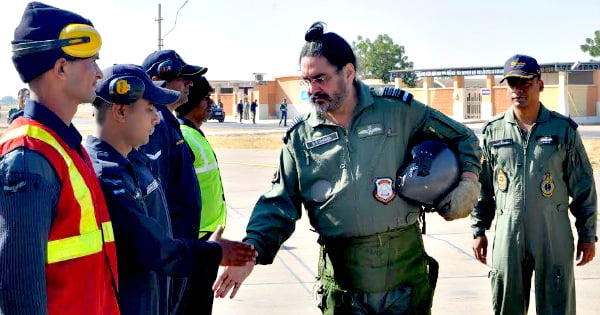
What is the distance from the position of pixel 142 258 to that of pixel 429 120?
1.87 m

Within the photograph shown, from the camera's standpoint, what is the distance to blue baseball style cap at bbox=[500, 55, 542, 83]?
5.84 m

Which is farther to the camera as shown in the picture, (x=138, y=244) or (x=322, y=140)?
(x=322, y=140)

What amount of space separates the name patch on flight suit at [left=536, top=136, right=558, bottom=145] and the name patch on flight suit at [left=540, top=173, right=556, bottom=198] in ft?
0.74

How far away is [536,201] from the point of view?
5703mm

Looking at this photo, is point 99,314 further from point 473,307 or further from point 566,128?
point 473,307

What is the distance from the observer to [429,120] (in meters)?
4.55

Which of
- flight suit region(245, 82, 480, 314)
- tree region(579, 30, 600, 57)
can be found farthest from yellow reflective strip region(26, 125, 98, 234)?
tree region(579, 30, 600, 57)

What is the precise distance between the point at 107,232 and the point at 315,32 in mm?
1859

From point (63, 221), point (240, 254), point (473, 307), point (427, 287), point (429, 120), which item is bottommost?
point (473, 307)

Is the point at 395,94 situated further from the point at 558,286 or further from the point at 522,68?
the point at 558,286

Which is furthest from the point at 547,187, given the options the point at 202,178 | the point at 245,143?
the point at 245,143

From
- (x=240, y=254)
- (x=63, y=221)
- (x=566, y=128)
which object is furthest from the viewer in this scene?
(x=566, y=128)

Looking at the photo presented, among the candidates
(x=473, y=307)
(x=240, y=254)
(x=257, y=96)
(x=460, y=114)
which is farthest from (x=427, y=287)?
(x=257, y=96)

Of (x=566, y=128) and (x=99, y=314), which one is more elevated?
(x=566, y=128)
